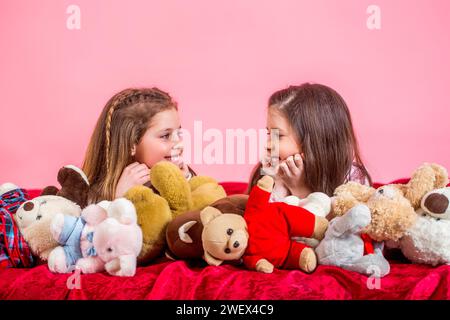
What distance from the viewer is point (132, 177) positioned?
1.84 meters

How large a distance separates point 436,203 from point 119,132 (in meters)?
1.03

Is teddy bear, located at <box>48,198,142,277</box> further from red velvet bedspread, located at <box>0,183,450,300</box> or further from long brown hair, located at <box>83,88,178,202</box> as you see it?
long brown hair, located at <box>83,88,178,202</box>

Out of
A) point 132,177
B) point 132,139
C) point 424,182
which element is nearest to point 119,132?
point 132,139

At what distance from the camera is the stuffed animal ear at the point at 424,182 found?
1.40 m

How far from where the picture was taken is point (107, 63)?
8.52 feet

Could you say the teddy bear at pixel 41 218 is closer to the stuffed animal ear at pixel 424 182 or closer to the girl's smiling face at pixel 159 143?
the girl's smiling face at pixel 159 143

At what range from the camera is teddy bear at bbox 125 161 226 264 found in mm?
1409

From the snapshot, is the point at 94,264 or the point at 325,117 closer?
the point at 94,264

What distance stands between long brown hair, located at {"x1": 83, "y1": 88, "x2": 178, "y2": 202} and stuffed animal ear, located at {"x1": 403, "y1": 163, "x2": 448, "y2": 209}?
34.2 inches

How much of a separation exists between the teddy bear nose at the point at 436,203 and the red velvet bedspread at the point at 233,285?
130mm

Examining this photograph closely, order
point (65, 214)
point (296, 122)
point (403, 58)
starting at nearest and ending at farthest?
point (65, 214) → point (296, 122) → point (403, 58)
